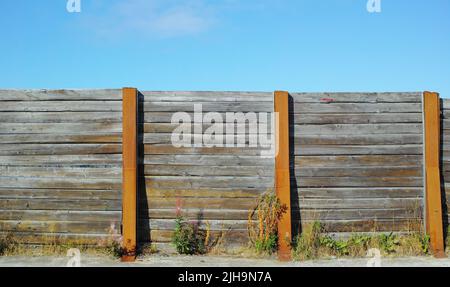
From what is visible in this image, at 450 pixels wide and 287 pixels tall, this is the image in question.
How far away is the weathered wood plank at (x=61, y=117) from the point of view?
8656 millimetres

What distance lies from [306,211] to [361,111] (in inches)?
75.3

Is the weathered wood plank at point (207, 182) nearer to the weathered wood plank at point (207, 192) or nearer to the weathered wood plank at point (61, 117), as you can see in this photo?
the weathered wood plank at point (207, 192)

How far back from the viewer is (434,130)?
8.87 meters

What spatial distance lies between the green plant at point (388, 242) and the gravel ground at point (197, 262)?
248 mm

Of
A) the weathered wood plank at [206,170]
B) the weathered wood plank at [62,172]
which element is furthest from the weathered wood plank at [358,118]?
the weathered wood plank at [62,172]

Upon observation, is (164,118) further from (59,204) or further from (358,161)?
(358,161)

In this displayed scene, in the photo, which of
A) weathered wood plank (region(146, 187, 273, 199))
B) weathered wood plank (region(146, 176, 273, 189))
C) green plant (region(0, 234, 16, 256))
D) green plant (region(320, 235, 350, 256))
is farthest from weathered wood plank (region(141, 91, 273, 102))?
green plant (region(0, 234, 16, 256))

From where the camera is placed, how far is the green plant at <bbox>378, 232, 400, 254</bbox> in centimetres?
862

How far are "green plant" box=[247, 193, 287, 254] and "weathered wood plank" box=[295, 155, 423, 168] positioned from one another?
78 cm

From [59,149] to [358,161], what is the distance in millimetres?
4935
